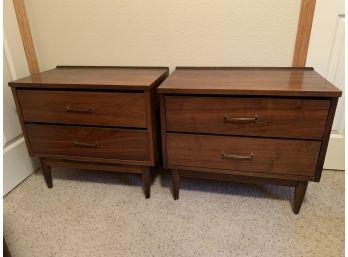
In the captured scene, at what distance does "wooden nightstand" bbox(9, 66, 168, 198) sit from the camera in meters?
1.07

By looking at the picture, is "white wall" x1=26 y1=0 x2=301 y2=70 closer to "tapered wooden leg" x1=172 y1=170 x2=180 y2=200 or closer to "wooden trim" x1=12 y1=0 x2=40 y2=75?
"wooden trim" x1=12 y1=0 x2=40 y2=75

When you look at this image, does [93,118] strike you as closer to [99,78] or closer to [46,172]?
[99,78]

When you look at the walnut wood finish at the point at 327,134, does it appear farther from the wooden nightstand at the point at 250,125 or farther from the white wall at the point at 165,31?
the white wall at the point at 165,31

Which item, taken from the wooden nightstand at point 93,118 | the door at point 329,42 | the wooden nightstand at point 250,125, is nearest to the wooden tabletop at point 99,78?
the wooden nightstand at point 93,118

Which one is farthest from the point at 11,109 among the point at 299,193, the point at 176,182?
the point at 299,193

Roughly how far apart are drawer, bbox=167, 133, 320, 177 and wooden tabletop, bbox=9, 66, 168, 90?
26 centimetres

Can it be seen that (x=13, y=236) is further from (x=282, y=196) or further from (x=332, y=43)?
(x=332, y=43)

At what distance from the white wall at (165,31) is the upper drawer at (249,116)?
41 cm

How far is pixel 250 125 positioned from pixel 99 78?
66cm

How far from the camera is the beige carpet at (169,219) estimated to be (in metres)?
1.01

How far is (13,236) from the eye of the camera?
3.57 ft

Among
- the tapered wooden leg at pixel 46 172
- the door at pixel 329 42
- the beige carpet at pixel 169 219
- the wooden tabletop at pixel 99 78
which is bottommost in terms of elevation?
the beige carpet at pixel 169 219

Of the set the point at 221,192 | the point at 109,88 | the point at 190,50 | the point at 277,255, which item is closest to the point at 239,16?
the point at 190,50

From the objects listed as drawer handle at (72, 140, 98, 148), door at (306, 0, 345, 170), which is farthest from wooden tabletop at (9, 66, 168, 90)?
door at (306, 0, 345, 170)
